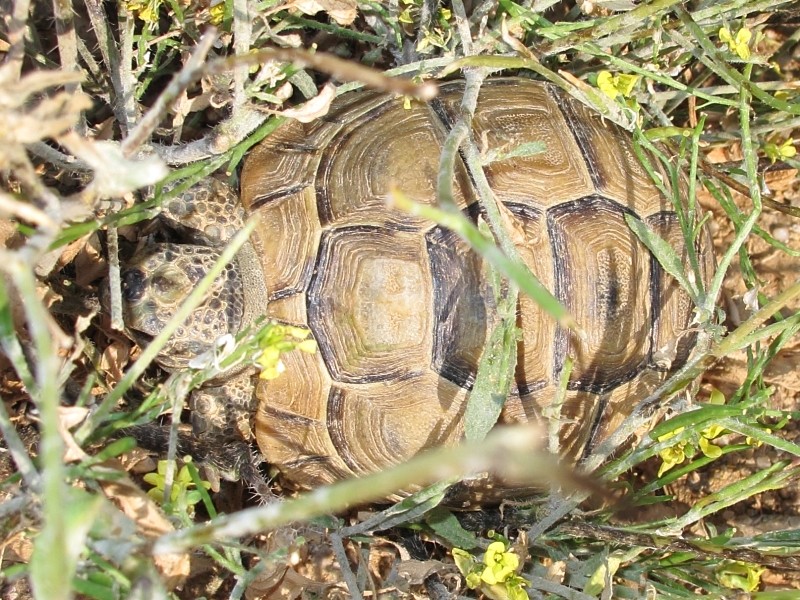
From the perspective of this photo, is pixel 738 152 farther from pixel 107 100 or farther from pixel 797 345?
pixel 107 100

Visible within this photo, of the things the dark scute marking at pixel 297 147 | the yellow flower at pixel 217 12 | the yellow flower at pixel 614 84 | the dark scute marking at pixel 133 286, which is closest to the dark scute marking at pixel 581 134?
the yellow flower at pixel 614 84

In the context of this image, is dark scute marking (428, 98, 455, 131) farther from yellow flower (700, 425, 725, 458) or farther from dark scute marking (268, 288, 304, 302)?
yellow flower (700, 425, 725, 458)

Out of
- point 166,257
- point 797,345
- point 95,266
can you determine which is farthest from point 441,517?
point 797,345

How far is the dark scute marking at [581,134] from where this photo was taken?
9.40 ft

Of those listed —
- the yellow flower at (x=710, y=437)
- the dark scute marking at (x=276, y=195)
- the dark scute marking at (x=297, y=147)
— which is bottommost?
the yellow flower at (x=710, y=437)

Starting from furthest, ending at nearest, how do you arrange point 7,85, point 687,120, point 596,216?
point 687,120, point 596,216, point 7,85

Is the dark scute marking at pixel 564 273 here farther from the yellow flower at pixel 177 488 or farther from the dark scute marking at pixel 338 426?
the yellow flower at pixel 177 488

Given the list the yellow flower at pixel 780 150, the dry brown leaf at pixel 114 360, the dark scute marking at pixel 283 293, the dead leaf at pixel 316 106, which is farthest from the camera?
the yellow flower at pixel 780 150

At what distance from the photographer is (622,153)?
2990 millimetres

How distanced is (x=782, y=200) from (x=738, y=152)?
333 mm

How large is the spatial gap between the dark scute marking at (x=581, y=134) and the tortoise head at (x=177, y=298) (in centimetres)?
134

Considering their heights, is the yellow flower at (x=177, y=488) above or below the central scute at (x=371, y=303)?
A: below

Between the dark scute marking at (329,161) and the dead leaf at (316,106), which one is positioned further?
the dark scute marking at (329,161)

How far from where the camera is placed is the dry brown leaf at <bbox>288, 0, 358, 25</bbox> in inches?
108
